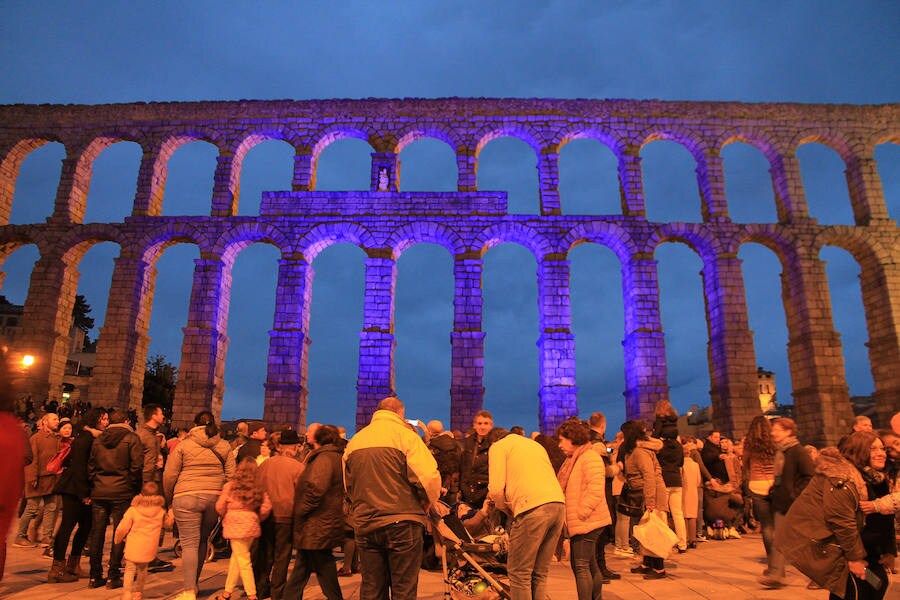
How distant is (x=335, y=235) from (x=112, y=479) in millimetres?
16009

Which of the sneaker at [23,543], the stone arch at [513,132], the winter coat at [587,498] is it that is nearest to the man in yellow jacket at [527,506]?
the winter coat at [587,498]

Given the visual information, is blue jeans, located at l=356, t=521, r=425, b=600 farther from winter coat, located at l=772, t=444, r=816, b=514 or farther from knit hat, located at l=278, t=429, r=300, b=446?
winter coat, located at l=772, t=444, r=816, b=514

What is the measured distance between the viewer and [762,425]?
23.2 ft

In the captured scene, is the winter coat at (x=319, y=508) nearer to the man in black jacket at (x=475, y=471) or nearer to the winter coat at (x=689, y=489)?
the man in black jacket at (x=475, y=471)

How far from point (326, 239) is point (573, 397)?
Result: 11014mm

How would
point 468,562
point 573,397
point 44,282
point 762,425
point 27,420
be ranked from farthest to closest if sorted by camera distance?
point 44,282 → point 573,397 → point 27,420 → point 762,425 → point 468,562

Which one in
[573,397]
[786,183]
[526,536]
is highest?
[786,183]

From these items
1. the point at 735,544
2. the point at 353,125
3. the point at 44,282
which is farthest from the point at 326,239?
the point at 735,544

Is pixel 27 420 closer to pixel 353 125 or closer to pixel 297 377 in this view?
pixel 297 377

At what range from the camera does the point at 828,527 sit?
4207 millimetres

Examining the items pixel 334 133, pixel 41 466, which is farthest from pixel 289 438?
pixel 334 133

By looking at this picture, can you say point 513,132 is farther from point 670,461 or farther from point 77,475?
point 77,475

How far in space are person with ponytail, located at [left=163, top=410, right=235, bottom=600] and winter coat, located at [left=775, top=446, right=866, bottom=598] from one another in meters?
5.32

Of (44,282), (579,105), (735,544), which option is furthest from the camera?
(579,105)
